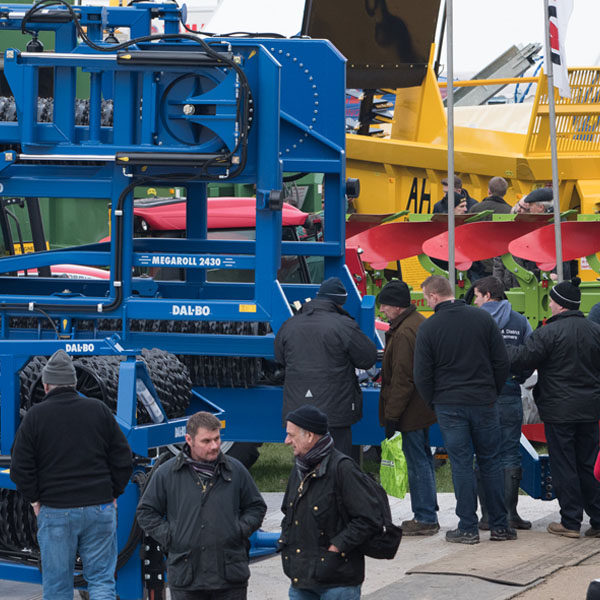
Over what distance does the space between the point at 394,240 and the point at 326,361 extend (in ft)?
19.3

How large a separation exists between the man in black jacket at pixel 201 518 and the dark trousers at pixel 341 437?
2673mm

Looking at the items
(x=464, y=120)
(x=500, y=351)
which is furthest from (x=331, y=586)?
(x=464, y=120)

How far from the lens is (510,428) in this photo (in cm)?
845

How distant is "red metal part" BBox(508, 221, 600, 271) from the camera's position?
11898 mm

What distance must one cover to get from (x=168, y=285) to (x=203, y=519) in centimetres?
491

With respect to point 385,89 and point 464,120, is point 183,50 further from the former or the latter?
point 464,120

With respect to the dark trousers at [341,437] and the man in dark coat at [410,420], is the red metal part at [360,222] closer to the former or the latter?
the man in dark coat at [410,420]

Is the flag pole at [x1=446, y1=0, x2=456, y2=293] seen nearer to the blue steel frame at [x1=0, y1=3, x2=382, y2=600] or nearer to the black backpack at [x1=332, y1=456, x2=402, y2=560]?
the blue steel frame at [x1=0, y1=3, x2=382, y2=600]

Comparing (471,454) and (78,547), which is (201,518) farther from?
(471,454)

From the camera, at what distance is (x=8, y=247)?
9.77 metres

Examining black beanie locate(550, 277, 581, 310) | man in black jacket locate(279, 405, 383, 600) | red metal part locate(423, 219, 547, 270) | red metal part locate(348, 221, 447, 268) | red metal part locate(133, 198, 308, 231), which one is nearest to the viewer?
man in black jacket locate(279, 405, 383, 600)

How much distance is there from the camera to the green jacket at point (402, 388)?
27.2 ft

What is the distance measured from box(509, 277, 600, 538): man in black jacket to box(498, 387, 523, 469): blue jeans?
228mm

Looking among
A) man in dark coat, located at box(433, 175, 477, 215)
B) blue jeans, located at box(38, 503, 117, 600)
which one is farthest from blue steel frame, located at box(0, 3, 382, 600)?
man in dark coat, located at box(433, 175, 477, 215)
